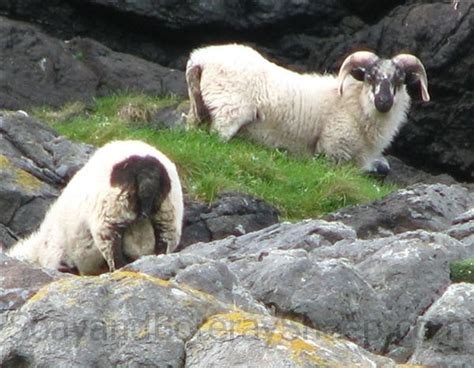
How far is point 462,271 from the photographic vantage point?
35.0 ft

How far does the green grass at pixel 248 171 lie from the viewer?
17.8 m

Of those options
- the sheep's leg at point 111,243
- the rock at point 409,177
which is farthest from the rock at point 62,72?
the sheep's leg at point 111,243

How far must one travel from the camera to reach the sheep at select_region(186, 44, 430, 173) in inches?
778

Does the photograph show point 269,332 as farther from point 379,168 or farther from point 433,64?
point 433,64

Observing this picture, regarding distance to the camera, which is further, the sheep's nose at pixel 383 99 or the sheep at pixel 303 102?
the sheep's nose at pixel 383 99

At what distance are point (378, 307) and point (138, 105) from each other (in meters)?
11.3

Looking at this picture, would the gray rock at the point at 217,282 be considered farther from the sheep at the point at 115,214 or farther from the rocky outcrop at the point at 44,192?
the rocky outcrop at the point at 44,192

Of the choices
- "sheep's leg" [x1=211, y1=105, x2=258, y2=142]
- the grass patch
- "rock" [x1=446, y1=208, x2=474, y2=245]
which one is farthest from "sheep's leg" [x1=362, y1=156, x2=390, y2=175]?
the grass patch

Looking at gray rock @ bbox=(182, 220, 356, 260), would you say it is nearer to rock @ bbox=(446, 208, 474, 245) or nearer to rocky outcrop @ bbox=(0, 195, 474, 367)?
rocky outcrop @ bbox=(0, 195, 474, 367)

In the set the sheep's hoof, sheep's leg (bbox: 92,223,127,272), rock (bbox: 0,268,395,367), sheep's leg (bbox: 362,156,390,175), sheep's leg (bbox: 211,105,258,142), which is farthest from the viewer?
the sheep's hoof

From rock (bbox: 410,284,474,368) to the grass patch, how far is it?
1.37m

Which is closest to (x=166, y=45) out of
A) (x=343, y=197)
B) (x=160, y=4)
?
(x=160, y=4)

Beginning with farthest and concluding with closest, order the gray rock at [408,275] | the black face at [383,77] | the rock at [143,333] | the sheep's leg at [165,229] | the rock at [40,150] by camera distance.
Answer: the black face at [383,77], the rock at [40,150], the sheep's leg at [165,229], the gray rock at [408,275], the rock at [143,333]

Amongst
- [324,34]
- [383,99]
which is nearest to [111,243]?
[383,99]
